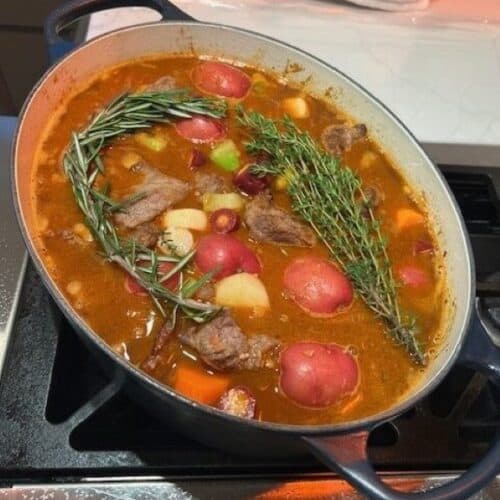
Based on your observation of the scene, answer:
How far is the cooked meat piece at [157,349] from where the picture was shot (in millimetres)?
910

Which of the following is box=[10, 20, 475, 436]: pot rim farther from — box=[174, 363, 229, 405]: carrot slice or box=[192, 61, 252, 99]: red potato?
box=[192, 61, 252, 99]: red potato

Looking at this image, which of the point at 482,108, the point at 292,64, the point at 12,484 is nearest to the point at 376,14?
the point at 482,108

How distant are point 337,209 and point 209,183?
0.68 ft

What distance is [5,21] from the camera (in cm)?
174

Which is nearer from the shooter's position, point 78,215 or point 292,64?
point 78,215

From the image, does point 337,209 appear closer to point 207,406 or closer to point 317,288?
point 317,288

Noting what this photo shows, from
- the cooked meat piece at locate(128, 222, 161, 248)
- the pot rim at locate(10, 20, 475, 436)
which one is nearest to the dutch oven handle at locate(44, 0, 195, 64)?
the pot rim at locate(10, 20, 475, 436)

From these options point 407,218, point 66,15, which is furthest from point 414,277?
point 66,15

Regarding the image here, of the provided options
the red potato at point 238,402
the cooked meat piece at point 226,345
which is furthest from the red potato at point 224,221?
the red potato at point 238,402

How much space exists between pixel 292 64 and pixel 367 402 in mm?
647

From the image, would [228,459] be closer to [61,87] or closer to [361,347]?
[361,347]

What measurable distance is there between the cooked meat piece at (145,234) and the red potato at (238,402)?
24cm

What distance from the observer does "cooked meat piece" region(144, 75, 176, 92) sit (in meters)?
1.20

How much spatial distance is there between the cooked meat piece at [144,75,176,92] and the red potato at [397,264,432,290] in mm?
502
